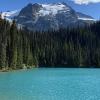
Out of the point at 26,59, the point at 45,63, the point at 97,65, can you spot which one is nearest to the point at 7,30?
the point at 26,59

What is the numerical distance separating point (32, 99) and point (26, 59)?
120m

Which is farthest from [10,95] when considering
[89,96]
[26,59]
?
[26,59]

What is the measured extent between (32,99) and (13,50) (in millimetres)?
90424

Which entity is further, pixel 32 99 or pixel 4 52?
pixel 4 52

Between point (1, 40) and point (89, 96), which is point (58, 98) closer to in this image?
point (89, 96)

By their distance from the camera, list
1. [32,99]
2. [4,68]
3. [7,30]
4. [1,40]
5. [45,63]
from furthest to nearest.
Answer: [45,63] → [7,30] → [1,40] → [4,68] → [32,99]

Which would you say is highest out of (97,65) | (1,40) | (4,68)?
(1,40)

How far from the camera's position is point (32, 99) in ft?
137

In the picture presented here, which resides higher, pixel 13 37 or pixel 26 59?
pixel 13 37

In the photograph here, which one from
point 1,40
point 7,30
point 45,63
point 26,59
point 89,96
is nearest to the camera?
point 89,96

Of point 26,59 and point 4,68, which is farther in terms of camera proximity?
point 26,59

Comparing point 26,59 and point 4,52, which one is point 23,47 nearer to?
point 26,59

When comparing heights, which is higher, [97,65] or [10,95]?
[10,95]

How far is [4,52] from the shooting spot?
398 ft
